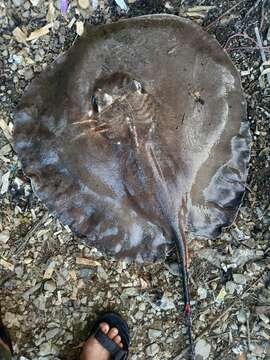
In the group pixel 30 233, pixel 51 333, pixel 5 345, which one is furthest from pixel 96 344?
pixel 30 233

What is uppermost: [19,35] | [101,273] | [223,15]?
[19,35]

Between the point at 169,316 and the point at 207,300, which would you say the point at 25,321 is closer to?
the point at 169,316

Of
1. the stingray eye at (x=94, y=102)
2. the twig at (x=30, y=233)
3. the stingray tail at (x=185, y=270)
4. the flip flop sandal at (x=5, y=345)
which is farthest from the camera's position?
the twig at (x=30, y=233)

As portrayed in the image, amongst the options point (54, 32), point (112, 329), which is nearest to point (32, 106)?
point (54, 32)

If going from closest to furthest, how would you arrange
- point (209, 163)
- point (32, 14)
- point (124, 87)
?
point (124, 87)
point (209, 163)
point (32, 14)

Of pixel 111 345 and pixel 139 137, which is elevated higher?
pixel 139 137

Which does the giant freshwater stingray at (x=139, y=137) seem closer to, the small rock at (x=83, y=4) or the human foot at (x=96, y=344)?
the small rock at (x=83, y=4)

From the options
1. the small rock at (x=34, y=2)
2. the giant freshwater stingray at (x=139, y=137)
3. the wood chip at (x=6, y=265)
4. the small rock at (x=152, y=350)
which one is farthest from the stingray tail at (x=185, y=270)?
the small rock at (x=34, y=2)

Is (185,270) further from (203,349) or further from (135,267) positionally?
(203,349)
